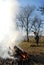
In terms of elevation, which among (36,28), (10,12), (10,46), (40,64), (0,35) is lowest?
(36,28)

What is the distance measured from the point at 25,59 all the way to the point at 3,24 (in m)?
3.30

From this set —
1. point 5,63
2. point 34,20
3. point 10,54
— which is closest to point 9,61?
point 5,63

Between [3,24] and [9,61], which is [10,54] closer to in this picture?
[9,61]

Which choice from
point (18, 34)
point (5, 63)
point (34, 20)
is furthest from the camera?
point (34, 20)

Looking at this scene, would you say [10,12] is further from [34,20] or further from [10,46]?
[34,20]

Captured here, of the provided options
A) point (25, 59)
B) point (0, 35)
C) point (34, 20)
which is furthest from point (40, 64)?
point (34, 20)

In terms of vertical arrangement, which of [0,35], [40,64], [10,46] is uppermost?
[0,35]

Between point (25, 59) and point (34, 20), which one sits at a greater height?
point (25, 59)

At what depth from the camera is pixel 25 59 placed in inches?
522

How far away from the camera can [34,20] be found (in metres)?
54.1

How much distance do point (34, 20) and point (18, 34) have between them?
38821 millimetres

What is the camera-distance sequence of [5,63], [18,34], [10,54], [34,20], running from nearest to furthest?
[5,63] < [10,54] < [18,34] < [34,20]

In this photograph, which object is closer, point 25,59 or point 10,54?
point 25,59

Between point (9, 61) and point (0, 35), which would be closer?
point (9, 61)
